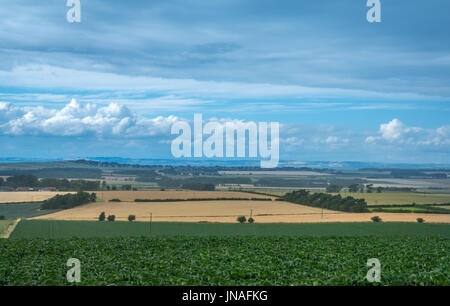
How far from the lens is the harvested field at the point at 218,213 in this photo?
4994 centimetres

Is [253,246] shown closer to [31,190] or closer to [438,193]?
[31,190]

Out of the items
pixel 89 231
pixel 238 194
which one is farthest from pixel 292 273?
pixel 238 194

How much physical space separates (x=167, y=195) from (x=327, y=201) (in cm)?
2146

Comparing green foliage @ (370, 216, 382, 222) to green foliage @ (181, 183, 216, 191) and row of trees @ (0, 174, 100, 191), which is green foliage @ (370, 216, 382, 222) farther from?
row of trees @ (0, 174, 100, 191)

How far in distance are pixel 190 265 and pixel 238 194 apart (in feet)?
170

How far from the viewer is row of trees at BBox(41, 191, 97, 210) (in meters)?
56.0

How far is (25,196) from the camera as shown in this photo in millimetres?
60000

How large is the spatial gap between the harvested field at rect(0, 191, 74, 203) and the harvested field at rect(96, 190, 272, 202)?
6381 mm

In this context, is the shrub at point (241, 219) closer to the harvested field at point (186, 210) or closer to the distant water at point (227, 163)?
the harvested field at point (186, 210)

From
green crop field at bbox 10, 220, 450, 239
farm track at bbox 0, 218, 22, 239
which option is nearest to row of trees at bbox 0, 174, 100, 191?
farm track at bbox 0, 218, 22, 239

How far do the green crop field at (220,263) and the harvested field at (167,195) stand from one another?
36319 mm

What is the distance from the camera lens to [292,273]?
1533 cm
